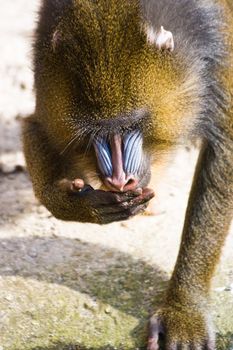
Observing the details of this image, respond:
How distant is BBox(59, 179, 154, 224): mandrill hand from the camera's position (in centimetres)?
495

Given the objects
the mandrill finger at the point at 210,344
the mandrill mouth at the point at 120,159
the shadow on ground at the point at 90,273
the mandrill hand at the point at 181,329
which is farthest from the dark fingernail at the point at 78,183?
the mandrill finger at the point at 210,344

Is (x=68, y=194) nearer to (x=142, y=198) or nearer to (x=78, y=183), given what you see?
(x=78, y=183)

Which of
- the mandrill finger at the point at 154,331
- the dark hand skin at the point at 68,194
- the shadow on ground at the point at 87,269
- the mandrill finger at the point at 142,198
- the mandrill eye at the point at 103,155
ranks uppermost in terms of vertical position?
the mandrill eye at the point at 103,155

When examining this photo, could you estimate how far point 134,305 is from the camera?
5.62m

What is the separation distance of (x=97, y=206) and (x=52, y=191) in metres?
0.62

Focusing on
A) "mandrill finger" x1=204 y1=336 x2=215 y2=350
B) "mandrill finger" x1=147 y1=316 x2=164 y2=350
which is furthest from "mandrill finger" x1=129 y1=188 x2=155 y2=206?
"mandrill finger" x1=204 y1=336 x2=215 y2=350

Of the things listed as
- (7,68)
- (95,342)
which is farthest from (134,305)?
(7,68)

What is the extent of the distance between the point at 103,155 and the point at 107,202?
0.88 ft

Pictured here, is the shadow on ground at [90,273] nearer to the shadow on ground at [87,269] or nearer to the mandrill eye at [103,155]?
the shadow on ground at [87,269]

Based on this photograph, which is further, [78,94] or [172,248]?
[172,248]

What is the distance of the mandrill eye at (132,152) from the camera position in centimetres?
490

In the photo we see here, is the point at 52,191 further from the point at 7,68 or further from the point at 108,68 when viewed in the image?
the point at 7,68

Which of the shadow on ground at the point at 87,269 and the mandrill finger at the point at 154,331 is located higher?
the mandrill finger at the point at 154,331

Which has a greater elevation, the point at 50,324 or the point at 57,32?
the point at 57,32
